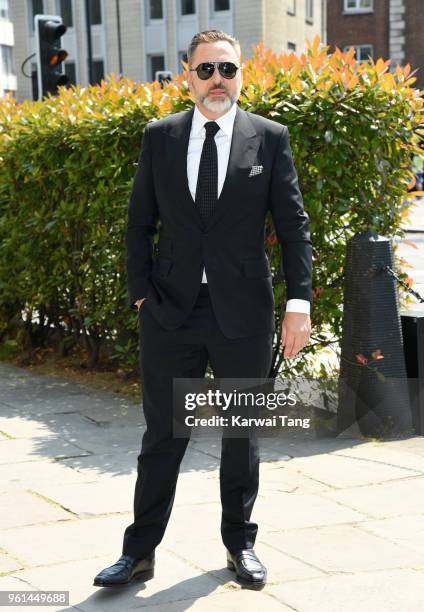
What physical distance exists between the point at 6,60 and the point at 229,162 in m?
50.2

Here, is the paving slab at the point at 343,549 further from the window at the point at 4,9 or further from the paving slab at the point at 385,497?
the window at the point at 4,9

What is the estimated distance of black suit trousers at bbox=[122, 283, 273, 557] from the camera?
398cm

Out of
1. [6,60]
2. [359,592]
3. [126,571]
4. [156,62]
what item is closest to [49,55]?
[126,571]

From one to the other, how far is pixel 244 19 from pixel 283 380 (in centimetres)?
4081

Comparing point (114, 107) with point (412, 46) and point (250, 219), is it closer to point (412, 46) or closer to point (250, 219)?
point (250, 219)

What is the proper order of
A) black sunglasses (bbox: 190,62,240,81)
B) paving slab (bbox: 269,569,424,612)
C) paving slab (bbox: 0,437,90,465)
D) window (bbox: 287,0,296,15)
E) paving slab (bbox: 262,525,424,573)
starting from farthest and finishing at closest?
window (bbox: 287,0,296,15)
paving slab (bbox: 0,437,90,465)
paving slab (bbox: 262,525,424,573)
black sunglasses (bbox: 190,62,240,81)
paving slab (bbox: 269,569,424,612)

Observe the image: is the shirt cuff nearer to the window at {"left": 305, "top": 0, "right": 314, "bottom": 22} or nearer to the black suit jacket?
the black suit jacket

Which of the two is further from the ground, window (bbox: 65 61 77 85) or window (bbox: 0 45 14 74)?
window (bbox: 0 45 14 74)

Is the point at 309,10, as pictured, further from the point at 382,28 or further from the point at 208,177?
the point at 208,177

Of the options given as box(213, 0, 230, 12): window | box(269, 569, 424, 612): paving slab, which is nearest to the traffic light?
box(269, 569, 424, 612): paving slab

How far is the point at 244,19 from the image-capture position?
150ft

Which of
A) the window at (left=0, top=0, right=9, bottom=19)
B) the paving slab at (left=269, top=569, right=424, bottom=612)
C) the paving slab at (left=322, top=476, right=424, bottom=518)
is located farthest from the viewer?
the window at (left=0, top=0, right=9, bottom=19)

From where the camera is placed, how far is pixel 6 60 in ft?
169

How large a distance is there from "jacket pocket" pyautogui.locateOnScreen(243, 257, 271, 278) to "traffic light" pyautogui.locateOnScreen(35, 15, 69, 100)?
931 centimetres
